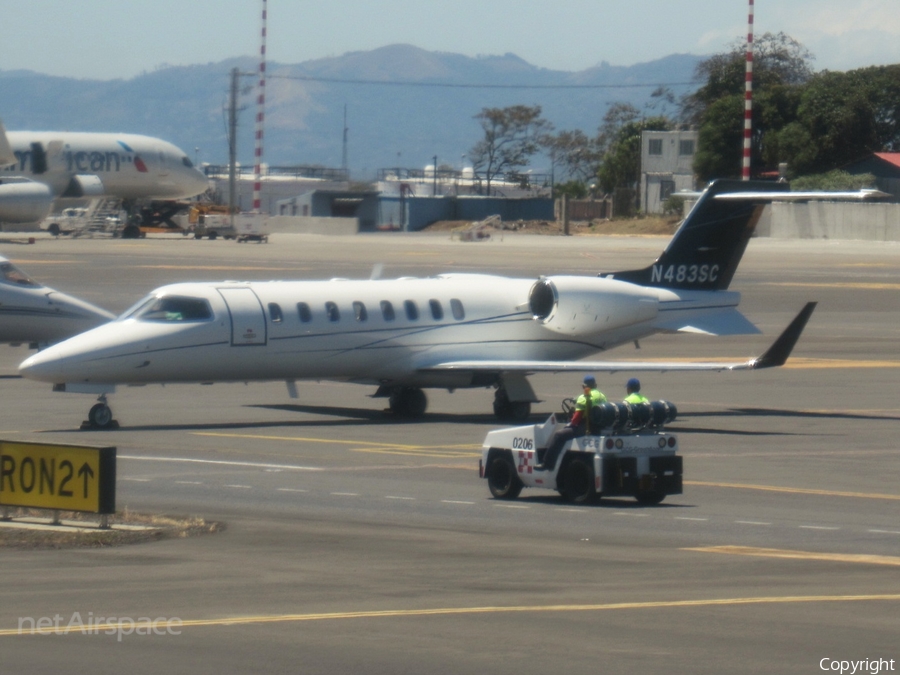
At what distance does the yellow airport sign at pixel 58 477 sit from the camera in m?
16.2

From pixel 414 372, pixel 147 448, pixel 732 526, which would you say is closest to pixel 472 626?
pixel 732 526

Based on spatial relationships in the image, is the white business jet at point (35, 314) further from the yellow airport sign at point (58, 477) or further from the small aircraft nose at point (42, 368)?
the yellow airport sign at point (58, 477)

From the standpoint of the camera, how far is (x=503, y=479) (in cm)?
2009

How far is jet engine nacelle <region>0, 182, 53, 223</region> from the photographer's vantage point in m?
94.6

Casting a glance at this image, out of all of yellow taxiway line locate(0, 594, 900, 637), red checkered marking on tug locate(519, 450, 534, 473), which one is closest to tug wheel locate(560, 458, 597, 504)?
red checkered marking on tug locate(519, 450, 534, 473)

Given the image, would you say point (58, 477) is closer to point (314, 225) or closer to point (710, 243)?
point (710, 243)

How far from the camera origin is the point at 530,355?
31.1m

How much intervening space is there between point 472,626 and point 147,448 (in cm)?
1384

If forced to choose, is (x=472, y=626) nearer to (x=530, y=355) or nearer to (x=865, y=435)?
(x=865, y=435)

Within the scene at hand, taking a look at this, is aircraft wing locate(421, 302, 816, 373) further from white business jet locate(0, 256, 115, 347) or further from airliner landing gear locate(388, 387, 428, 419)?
white business jet locate(0, 256, 115, 347)

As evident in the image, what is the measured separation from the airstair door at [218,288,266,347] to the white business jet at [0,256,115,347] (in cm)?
717

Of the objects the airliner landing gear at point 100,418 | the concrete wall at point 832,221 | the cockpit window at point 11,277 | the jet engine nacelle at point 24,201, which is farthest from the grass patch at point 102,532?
the concrete wall at point 832,221

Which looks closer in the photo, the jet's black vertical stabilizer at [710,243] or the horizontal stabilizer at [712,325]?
the horizontal stabilizer at [712,325]

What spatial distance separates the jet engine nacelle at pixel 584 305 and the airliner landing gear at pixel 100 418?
8.65 m
